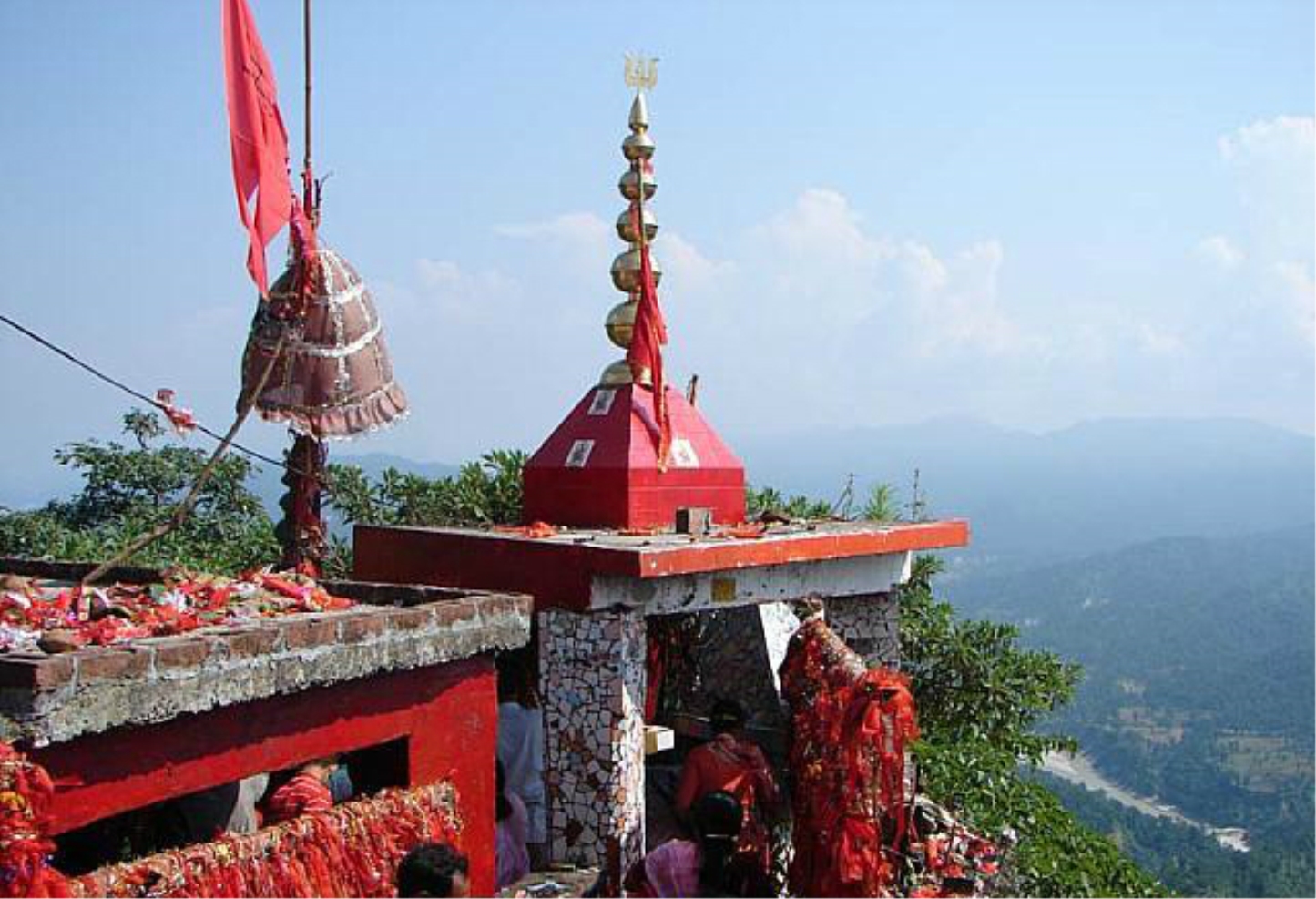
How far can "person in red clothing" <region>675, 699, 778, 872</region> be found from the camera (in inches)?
396

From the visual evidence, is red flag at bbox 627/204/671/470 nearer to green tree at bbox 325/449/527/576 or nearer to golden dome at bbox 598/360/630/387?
golden dome at bbox 598/360/630/387

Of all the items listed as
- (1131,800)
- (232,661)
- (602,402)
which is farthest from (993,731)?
(1131,800)

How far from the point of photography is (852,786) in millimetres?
9484

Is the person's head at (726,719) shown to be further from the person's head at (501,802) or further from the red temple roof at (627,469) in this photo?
the red temple roof at (627,469)

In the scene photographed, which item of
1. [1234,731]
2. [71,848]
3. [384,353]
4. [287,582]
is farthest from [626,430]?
[1234,731]

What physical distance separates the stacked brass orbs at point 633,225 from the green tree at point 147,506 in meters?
10.0

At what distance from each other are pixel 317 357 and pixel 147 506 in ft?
40.9

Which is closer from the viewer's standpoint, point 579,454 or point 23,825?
point 23,825

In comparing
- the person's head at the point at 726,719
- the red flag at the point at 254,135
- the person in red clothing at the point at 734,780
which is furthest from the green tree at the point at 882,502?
the red flag at the point at 254,135

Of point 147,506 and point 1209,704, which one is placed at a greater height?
point 147,506

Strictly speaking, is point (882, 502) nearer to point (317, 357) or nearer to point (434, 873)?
point (317, 357)

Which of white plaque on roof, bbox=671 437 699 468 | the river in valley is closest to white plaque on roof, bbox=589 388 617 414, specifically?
white plaque on roof, bbox=671 437 699 468

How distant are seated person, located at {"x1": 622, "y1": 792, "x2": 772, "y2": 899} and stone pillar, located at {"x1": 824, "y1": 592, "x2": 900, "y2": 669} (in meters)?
3.32

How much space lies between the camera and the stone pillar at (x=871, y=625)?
12.9m
